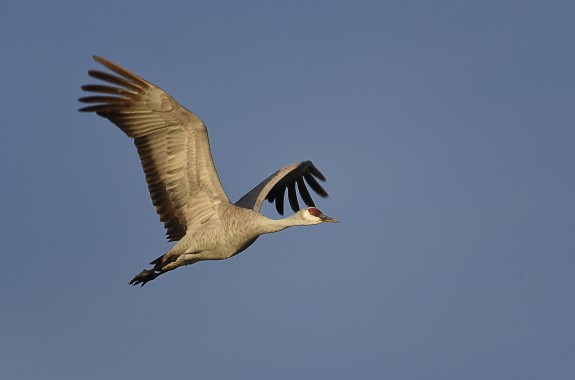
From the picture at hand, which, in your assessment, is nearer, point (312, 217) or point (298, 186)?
point (312, 217)

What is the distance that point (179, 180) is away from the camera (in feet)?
99.1

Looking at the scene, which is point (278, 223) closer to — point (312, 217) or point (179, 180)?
point (312, 217)

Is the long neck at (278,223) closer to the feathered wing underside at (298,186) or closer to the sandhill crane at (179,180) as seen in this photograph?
the sandhill crane at (179,180)

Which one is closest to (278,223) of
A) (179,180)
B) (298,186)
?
(179,180)

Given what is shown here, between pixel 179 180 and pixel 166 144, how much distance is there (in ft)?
2.26

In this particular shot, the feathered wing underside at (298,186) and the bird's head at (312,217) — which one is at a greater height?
the feathered wing underside at (298,186)

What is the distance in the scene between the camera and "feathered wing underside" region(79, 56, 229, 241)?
29.5 m

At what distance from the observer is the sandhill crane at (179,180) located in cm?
2952

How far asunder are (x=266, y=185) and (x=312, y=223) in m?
2.42

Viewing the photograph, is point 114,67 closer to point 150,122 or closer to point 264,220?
point 150,122

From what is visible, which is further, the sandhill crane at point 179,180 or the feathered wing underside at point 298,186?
the feathered wing underside at point 298,186


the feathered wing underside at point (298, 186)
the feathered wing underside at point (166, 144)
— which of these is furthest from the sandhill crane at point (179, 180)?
the feathered wing underside at point (298, 186)

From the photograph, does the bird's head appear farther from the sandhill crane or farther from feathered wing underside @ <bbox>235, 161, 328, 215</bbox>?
feathered wing underside @ <bbox>235, 161, 328, 215</bbox>

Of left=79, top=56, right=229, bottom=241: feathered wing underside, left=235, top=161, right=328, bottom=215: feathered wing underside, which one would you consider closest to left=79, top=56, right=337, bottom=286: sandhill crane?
left=79, top=56, right=229, bottom=241: feathered wing underside
